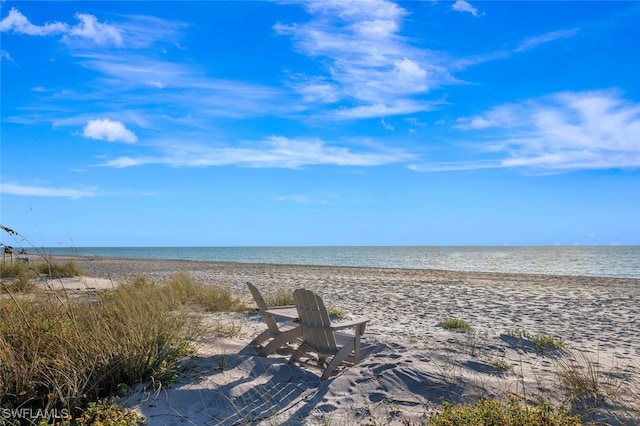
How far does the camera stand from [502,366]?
16.2ft

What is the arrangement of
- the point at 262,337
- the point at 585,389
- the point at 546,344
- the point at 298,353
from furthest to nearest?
the point at 546,344
the point at 262,337
the point at 298,353
the point at 585,389

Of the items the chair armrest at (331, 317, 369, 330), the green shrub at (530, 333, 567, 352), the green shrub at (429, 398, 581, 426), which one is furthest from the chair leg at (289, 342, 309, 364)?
the green shrub at (530, 333, 567, 352)

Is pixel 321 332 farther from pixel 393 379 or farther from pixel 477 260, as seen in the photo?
pixel 477 260

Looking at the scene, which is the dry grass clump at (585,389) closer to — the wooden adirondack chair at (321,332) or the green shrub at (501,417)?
the green shrub at (501,417)

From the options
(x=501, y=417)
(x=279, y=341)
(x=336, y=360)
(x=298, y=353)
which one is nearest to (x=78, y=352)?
(x=279, y=341)

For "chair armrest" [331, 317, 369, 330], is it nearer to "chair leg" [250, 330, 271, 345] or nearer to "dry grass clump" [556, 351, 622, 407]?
"chair leg" [250, 330, 271, 345]

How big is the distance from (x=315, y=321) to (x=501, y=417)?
2.02m

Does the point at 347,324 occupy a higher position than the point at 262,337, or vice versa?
the point at 347,324

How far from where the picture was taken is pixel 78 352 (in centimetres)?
418

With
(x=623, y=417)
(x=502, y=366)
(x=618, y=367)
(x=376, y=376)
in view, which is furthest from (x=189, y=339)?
(x=618, y=367)

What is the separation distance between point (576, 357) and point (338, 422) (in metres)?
3.62

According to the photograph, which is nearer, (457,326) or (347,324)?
(347,324)

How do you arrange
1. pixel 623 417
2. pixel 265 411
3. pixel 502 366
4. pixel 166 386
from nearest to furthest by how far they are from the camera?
pixel 623 417 < pixel 265 411 < pixel 166 386 < pixel 502 366

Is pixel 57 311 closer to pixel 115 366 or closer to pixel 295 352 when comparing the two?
pixel 115 366
